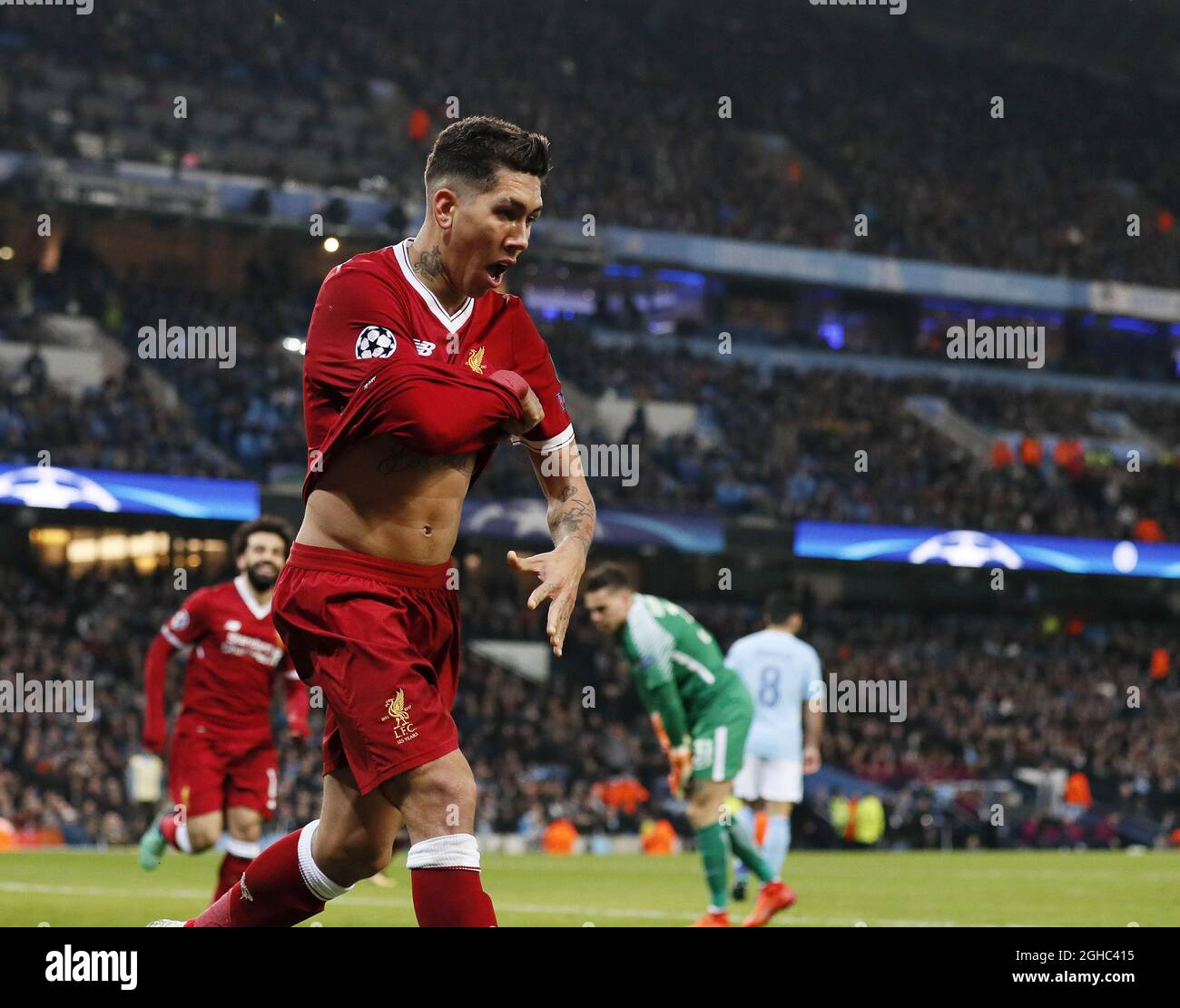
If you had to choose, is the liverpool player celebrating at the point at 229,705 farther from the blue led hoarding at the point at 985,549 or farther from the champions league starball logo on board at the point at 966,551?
the champions league starball logo on board at the point at 966,551

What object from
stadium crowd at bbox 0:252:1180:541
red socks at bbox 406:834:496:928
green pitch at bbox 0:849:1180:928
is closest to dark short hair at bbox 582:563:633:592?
green pitch at bbox 0:849:1180:928

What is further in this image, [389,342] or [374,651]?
[389,342]

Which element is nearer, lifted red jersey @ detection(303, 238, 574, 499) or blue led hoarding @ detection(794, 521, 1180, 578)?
lifted red jersey @ detection(303, 238, 574, 499)

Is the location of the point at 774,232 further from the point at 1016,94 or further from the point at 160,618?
the point at 160,618

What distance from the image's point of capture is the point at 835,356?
44.4m

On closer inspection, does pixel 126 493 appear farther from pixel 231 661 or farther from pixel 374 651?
pixel 374 651

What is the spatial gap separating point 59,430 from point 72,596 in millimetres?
2777

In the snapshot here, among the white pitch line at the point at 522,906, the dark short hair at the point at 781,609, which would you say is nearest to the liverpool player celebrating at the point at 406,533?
the white pitch line at the point at 522,906

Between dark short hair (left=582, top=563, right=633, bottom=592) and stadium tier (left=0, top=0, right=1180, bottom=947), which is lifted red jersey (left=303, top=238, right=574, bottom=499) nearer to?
stadium tier (left=0, top=0, right=1180, bottom=947)

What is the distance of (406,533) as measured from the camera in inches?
194

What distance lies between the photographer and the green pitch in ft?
35.4

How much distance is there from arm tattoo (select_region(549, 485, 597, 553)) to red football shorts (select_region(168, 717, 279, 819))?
17.2 feet

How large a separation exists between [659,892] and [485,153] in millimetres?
10517

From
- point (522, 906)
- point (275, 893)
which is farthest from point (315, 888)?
point (522, 906)
